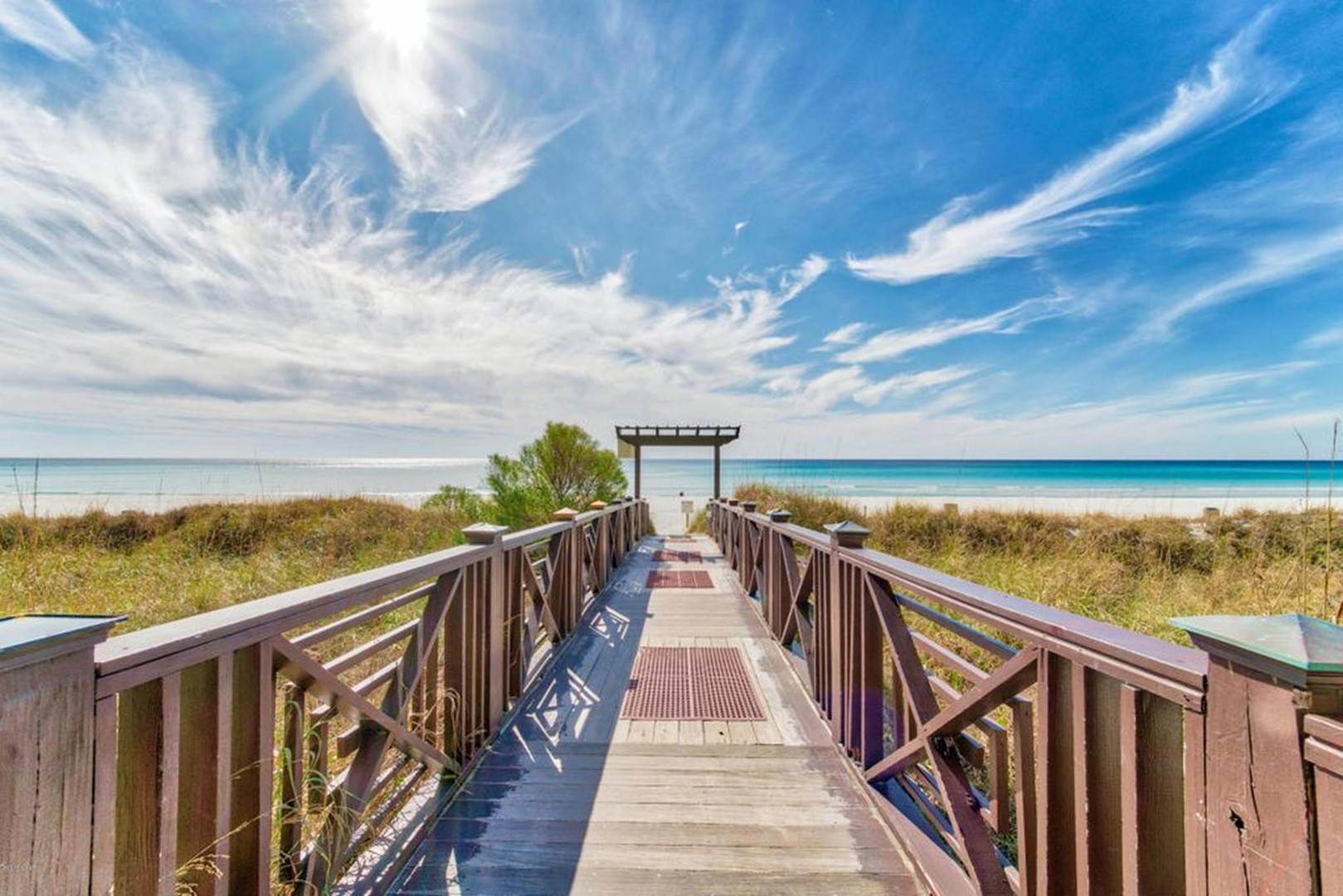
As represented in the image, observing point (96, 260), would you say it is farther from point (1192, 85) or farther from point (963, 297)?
point (963, 297)

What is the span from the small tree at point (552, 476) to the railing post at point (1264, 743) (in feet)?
31.0

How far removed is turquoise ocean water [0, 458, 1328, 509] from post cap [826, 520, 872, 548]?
11104 millimetres

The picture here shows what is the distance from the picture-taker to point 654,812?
2.02 m

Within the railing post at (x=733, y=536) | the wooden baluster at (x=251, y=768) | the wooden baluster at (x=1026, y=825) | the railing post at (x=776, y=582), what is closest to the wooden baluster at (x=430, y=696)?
the wooden baluster at (x=251, y=768)

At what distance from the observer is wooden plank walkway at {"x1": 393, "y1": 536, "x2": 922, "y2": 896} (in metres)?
1.68

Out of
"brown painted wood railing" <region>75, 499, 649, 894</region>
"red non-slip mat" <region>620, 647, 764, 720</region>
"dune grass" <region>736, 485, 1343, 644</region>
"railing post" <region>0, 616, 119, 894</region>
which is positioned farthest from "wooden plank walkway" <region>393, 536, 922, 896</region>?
"dune grass" <region>736, 485, 1343, 644</region>

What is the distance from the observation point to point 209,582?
5582mm

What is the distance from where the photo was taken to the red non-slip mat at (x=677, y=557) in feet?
25.7

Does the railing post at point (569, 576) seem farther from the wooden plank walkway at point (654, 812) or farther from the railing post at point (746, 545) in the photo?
the railing post at point (746, 545)

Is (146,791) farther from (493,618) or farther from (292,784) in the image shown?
(493,618)

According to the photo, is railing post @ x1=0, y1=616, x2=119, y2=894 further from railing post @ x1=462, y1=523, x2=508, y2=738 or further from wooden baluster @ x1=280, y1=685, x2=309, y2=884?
railing post @ x1=462, y1=523, x2=508, y2=738

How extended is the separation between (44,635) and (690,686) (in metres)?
2.97

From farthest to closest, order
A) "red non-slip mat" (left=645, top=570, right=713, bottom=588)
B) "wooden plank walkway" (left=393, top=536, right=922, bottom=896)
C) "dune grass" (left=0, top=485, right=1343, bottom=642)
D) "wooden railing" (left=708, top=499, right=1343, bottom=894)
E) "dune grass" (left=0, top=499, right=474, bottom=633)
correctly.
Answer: "red non-slip mat" (left=645, top=570, right=713, bottom=588) < "dune grass" (left=0, top=499, right=474, bottom=633) < "dune grass" (left=0, top=485, right=1343, bottom=642) < "wooden plank walkway" (left=393, top=536, right=922, bottom=896) < "wooden railing" (left=708, top=499, right=1343, bottom=894)

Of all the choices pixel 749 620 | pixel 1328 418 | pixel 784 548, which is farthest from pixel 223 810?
pixel 1328 418
